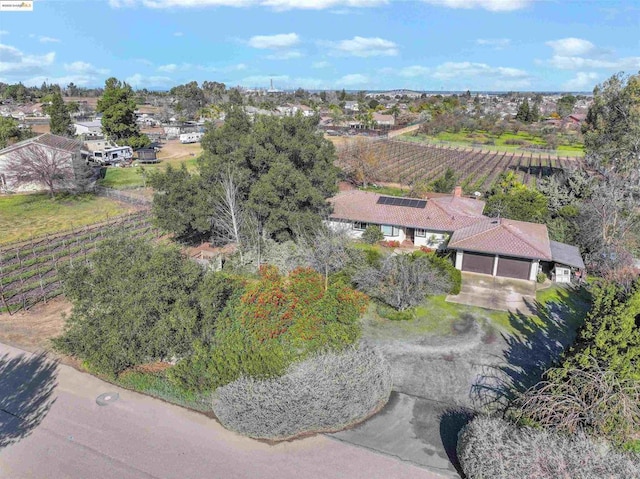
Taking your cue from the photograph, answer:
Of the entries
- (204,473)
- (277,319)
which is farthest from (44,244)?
(204,473)

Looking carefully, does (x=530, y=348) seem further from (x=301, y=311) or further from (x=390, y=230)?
(x=390, y=230)

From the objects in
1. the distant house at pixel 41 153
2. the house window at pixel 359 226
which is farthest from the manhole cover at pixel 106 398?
the distant house at pixel 41 153

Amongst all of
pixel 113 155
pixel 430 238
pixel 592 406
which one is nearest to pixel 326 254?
pixel 430 238

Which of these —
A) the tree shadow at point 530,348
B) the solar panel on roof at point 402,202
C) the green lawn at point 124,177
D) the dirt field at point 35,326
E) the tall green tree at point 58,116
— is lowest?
the tree shadow at point 530,348

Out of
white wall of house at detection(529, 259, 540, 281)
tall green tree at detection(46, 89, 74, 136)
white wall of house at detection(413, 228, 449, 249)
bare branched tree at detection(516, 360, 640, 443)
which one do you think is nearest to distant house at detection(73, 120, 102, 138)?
tall green tree at detection(46, 89, 74, 136)

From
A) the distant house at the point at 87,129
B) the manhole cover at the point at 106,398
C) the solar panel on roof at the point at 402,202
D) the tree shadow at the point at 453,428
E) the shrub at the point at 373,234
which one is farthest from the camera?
the distant house at the point at 87,129

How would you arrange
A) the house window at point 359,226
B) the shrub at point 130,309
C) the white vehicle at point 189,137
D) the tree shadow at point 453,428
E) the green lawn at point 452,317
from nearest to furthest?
the tree shadow at point 453,428 → the shrub at point 130,309 → the green lawn at point 452,317 → the house window at point 359,226 → the white vehicle at point 189,137

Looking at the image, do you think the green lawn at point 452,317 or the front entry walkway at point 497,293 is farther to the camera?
the front entry walkway at point 497,293

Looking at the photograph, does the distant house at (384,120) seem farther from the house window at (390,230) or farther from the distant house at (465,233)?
the house window at (390,230)
